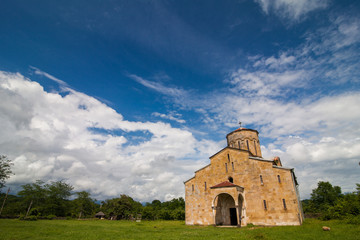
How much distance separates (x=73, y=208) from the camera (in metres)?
53.5

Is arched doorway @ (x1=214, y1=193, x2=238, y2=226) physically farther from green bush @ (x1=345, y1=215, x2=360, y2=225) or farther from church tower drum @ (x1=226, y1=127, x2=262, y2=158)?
green bush @ (x1=345, y1=215, x2=360, y2=225)

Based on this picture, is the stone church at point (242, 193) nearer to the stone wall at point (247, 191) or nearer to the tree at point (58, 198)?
the stone wall at point (247, 191)

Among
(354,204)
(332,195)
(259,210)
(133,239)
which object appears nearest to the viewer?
(133,239)

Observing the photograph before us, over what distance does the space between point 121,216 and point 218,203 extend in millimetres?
37446

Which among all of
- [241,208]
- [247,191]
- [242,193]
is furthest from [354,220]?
[241,208]

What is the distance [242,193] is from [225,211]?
4.15 meters

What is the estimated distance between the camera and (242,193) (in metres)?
22.0

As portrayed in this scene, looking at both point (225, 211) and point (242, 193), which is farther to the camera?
point (225, 211)

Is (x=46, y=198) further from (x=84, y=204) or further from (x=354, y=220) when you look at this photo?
(x=354, y=220)

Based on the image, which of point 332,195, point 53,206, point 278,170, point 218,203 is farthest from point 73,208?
point 332,195

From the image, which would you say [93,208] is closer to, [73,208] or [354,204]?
[73,208]

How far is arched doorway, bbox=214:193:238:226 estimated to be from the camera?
23.5 meters

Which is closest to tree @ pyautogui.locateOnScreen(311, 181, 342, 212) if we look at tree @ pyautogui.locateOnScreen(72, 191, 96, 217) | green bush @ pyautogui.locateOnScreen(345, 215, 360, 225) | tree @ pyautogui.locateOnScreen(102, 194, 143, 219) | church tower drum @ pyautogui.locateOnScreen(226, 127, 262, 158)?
church tower drum @ pyautogui.locateOnScreen(226, 127, 262, 158)

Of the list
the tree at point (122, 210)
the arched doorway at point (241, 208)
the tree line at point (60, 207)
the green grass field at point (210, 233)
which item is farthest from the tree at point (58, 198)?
the arched doorway at point (241, 208)
